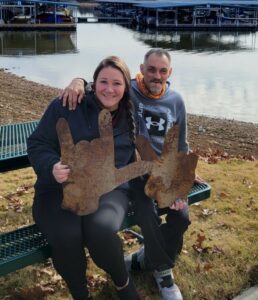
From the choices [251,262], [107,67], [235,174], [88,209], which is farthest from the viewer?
[235,174]

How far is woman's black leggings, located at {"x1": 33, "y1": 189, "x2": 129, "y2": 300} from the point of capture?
2547mm

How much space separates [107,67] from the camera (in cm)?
279

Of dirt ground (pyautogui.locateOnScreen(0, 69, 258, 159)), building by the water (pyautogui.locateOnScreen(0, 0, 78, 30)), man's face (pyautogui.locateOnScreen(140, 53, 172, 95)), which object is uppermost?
building by the water (pyautogui.locateOnScreen(0, 0, 78, 30))

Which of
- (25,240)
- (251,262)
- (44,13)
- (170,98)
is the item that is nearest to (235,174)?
(251,262)

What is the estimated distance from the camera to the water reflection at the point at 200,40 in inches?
1418

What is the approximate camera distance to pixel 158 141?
128 inches

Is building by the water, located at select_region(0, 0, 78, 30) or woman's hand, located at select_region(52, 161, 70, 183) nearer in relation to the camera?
woman's hand, located at select_region(52, 161, 70, 183)

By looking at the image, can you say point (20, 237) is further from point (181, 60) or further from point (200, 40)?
point (200, 40)

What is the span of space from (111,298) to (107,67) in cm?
147

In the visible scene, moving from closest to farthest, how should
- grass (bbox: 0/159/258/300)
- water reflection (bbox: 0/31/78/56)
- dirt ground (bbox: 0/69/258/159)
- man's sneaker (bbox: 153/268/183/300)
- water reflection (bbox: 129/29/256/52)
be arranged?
man's sneaker (bbox: 153/268/183/300)
grass (bbox: 0/159/258/300)
dirt ground (bbox: 0/69/258/159)
water reflection (bbox: 0/31/78/56)
water reflection (bbox: 129/29/256/52)

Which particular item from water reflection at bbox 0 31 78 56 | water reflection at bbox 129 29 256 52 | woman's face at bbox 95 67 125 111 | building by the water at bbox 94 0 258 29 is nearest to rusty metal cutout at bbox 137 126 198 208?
woman's face at bbox 95 67 125 111

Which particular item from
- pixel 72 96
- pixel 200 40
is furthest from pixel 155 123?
pixel 200 40

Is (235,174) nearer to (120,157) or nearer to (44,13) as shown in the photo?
(120,157)

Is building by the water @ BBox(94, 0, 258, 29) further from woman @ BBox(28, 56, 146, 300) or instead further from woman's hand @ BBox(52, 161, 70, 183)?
woman's hand @ BBox(52, 161, 70, 183)
